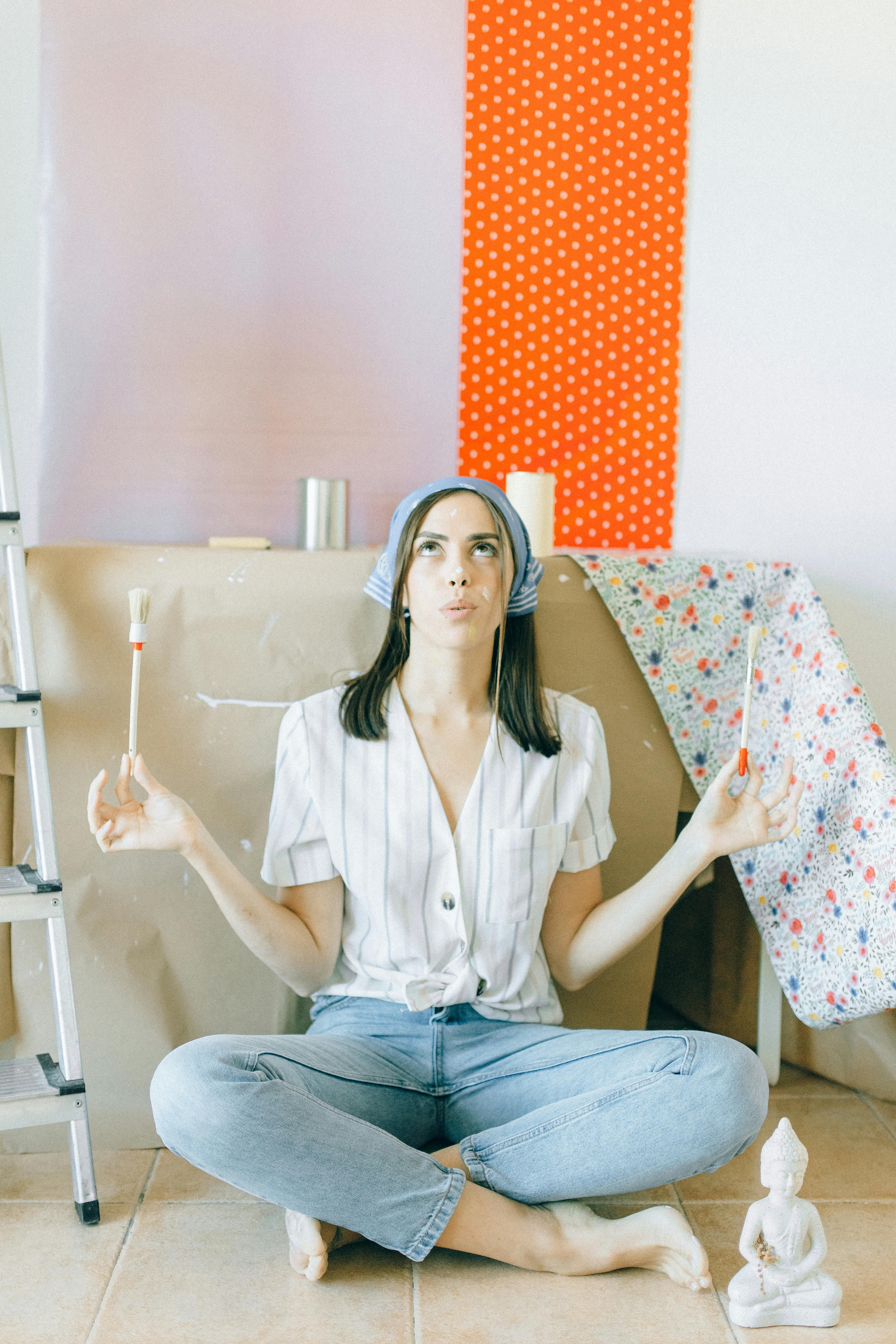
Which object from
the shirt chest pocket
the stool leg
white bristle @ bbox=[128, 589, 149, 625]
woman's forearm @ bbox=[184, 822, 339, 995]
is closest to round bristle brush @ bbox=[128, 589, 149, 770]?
white bristle @ bbox=[128, 589, 149, 625]

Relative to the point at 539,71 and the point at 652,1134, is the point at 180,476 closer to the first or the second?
the point at 539,71

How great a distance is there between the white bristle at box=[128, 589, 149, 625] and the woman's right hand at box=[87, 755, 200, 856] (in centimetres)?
15

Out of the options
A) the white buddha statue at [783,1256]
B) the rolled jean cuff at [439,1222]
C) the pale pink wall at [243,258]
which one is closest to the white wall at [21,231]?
the pale pink wall at [243,258]

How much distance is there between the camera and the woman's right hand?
132 cm

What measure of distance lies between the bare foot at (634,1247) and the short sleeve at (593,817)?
43 centimetres

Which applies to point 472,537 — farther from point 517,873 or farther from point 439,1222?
point 439,1222

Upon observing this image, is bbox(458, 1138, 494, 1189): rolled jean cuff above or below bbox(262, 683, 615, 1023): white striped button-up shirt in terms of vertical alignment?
below

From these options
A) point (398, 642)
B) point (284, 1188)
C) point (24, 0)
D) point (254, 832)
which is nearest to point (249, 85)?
point (24, 0)

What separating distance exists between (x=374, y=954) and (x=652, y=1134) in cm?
40

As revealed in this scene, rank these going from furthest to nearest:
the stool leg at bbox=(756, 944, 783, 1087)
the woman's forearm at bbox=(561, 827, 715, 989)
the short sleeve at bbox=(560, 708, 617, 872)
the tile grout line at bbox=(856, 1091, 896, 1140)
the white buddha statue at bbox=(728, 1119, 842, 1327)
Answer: the stool leg at bbox=(756, 944, 783, 1087), the tile grout line at bbox=(856, 1091, 896, 1140), the short sleeve at bbox=(560, 708, 617, 872), the woman's forearm at bbox=(561, 827, 715, 989), the white buddha statue at bbox=(728, 1119, 842, 1327)

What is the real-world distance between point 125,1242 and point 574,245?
1.65m

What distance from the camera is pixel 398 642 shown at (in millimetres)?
1545

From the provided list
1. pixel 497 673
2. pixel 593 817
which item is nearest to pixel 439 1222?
pixel 593 817

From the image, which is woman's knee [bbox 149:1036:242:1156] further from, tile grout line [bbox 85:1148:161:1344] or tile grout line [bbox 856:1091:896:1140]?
tile grout line [bbox 856:1091:896:1140]
